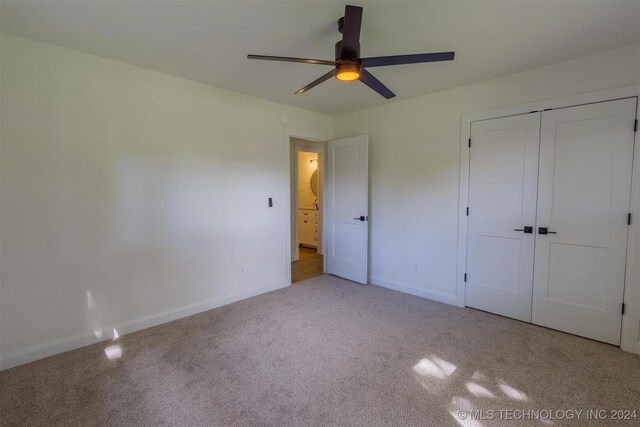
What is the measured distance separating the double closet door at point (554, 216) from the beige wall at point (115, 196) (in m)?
2.65

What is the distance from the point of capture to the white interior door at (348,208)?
4176 mm

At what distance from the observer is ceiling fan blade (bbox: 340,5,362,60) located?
1.57m

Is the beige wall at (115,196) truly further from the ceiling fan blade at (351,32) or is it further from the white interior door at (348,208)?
the ceiling fan blade at (351,32)

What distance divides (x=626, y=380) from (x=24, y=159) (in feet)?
15.6

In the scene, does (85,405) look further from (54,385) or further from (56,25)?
(56,25)

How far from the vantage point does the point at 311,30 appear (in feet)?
6.98

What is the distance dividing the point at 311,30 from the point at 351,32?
542 mm

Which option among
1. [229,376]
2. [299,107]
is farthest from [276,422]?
[299,107]

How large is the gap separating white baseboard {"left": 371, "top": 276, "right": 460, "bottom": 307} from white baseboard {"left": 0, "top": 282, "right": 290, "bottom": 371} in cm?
172

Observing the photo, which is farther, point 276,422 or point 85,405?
point 85,405

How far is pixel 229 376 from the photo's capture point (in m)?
2.15

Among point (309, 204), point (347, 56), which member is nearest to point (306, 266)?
point (309, 204)

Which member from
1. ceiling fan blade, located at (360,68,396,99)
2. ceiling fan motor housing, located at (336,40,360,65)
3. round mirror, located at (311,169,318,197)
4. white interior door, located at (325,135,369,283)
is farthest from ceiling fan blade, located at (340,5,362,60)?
round mirror, located at (311,169,318,197)

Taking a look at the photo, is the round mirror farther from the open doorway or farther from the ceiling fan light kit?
the ceiling fan light kit
